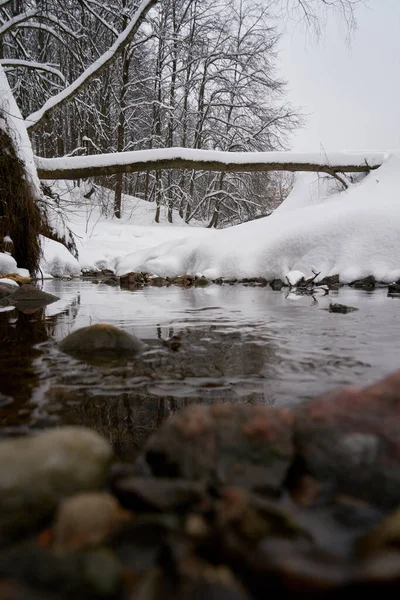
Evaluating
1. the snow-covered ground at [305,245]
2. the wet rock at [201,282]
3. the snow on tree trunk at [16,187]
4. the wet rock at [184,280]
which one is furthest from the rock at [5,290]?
the wet rock at [201,282]

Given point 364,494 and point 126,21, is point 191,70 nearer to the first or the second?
point 126,21

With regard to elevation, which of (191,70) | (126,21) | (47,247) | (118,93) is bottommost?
(47,247)

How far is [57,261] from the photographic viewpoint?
7.72m

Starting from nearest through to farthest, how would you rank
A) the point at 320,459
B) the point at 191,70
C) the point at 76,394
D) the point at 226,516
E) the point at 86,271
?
the point at 226,516 < the point at 320,459 < the point at 76,394 < the point at 86,271 < the point at 191,70

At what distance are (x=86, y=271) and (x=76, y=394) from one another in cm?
923

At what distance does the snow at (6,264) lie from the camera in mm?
5230

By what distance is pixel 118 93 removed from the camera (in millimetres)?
16609

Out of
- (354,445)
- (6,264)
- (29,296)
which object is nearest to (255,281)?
(6,264)

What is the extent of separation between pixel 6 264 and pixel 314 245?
5.20 meters

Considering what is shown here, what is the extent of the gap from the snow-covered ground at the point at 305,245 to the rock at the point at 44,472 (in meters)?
5.66

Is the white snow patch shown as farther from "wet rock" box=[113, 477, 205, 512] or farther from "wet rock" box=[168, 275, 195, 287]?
"wet rock" box=[113, 477, 205, 512]

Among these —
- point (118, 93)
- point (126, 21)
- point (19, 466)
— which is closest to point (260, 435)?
point (19, 466)

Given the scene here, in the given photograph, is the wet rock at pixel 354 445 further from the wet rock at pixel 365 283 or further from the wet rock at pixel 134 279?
the wet rock at pixel 134 279

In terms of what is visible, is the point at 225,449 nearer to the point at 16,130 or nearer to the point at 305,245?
the point at 16,130
